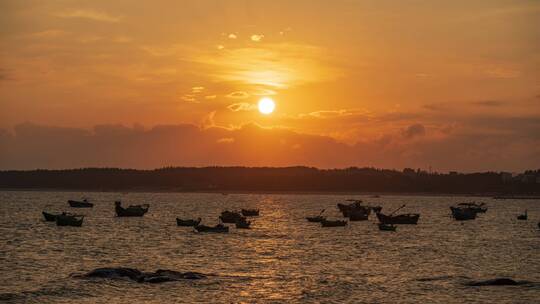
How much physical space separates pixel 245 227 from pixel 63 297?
72475 millimetres

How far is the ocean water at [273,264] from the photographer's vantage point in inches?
2032

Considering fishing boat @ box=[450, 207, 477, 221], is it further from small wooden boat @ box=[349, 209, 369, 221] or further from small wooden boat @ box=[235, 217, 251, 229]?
small wooden boat @ box=[235, 217, 251, 229]

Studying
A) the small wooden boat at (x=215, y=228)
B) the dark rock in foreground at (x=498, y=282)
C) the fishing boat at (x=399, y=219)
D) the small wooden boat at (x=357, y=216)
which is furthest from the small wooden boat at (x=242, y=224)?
the dark rock in foreground at (x=498, y=282)

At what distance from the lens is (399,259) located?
76.9 m

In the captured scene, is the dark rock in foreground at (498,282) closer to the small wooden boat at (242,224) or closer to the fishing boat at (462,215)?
the small wooden boat at (242,224)

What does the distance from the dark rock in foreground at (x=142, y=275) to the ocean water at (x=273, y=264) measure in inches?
54.3

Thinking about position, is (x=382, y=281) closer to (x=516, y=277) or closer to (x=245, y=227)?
(x=516, y=277)

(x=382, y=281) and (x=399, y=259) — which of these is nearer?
(x=382, y=281)

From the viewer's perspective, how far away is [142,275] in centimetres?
5809

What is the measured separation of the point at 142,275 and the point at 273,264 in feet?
53.7

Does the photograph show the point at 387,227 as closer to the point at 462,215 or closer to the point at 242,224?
the point at 242,224

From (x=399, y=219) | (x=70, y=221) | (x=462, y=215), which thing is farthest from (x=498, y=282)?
(x=462, y=215)

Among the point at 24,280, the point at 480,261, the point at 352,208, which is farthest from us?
the point at 352,208

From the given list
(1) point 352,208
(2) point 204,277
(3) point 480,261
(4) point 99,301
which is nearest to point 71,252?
(2) point 204,277
